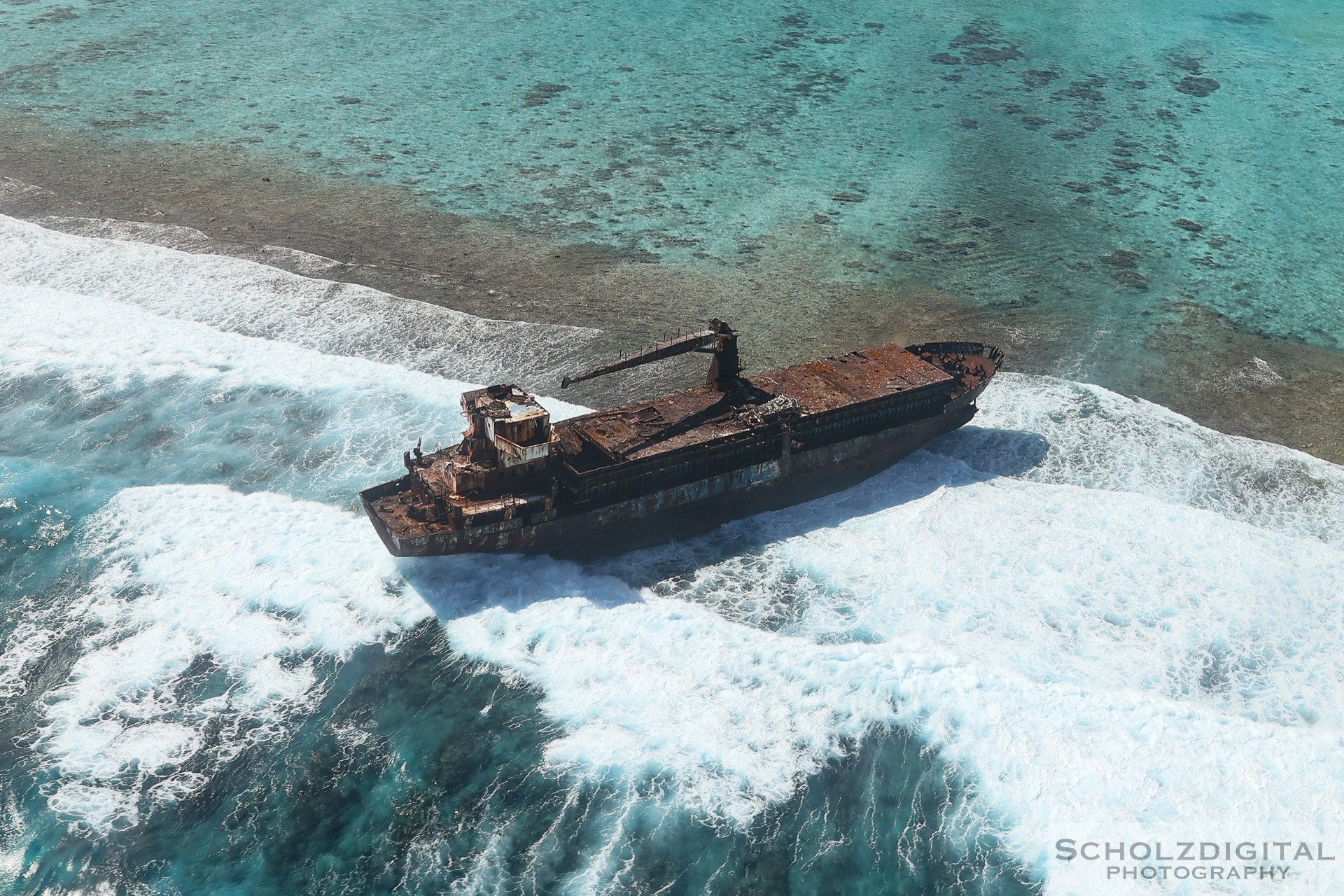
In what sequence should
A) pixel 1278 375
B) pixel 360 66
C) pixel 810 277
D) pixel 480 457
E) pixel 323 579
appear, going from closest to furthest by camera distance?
pixel 323 579 < pixel 480 457 < pixel 1278 375 < pixel 810 277 < pixel 360 66

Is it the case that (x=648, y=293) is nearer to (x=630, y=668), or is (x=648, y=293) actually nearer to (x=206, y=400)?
(x=206, y=400)

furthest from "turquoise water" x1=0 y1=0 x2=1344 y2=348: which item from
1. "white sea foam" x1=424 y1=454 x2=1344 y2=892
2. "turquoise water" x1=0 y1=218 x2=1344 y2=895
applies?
"white sea foam" x1=424 y1=454 x2=1344 y2=892

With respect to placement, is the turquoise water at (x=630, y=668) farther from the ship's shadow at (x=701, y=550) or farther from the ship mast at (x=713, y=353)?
the ship mast at (x=713, y=353)

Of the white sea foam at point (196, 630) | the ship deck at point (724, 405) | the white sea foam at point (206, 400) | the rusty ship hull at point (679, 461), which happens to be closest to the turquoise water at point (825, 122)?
the ship deck at point (724, 405)

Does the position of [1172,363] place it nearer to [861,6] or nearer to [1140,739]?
[1140,739]

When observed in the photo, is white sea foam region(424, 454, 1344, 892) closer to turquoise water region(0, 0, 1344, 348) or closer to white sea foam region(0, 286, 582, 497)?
white sea foam region(0, 286, 582, 497)

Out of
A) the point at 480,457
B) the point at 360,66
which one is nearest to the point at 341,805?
the point at 480,457
